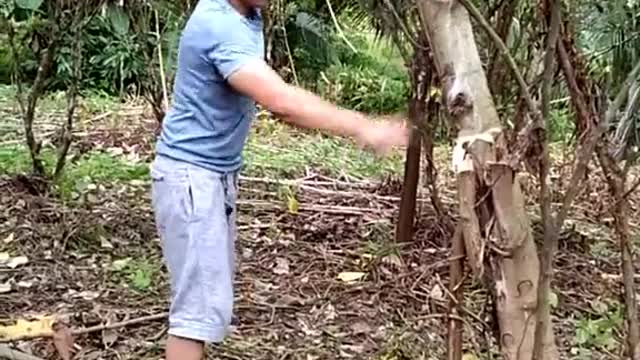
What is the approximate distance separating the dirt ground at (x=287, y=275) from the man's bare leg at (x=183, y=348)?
0.53 metres

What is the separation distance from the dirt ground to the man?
1.85ft

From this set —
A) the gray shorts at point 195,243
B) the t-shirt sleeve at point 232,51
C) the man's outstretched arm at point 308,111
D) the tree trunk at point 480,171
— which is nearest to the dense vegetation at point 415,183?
the tree trunk at point 480,171

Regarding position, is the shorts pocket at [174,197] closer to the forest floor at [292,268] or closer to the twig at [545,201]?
the forest floor at [292,268]

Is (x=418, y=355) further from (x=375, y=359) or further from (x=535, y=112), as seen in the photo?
(x=535, y=112)

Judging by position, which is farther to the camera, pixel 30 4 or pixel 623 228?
pixel 30 4

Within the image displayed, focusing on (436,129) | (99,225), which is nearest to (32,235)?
(99,225)

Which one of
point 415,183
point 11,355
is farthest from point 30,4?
point 11,355

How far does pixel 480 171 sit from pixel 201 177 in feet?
2.93

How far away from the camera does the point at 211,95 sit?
2.60 meters

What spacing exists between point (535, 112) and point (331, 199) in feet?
10.5

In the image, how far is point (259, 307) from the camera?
12.0 feet

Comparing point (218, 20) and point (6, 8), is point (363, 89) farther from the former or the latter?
point (218, 20)

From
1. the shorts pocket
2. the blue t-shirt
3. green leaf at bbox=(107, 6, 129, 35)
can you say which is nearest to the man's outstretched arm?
the blue t-shirt

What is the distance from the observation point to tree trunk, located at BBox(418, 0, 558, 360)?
6.30 feet
